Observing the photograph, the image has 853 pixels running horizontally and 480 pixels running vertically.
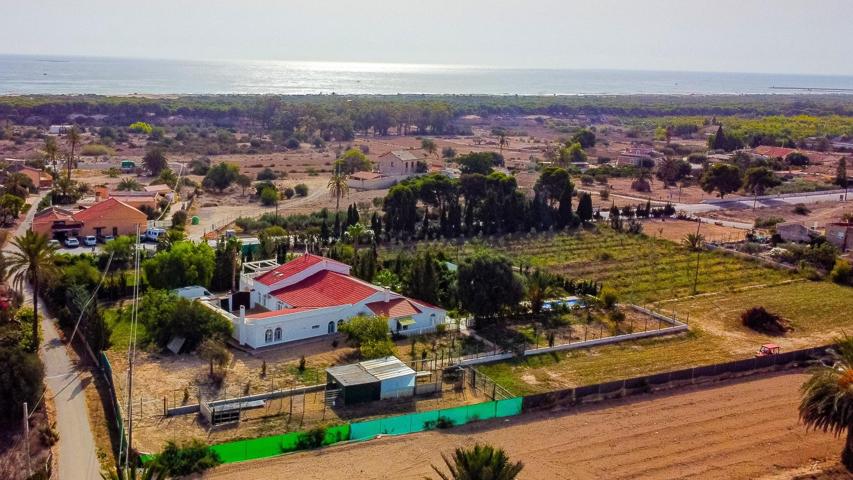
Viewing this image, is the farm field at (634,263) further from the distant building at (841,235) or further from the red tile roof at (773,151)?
the red tile roof at (773,151)

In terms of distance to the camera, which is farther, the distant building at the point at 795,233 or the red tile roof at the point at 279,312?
the distant building at the point at 795,233

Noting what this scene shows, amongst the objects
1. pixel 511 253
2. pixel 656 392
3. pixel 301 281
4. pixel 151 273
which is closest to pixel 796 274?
pixel 511 253

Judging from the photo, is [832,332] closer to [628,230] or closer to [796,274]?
[796,274]

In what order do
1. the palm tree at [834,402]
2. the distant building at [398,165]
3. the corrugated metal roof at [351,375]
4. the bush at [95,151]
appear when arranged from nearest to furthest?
the palm tree at [834,402], the corrugated metal roof at [351,375], the distant building at [398,165], the bush at [95,151]

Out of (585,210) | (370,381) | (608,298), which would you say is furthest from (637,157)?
(370,381)

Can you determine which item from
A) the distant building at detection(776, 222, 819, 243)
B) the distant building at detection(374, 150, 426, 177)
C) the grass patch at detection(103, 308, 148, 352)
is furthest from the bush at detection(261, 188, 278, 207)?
the distant building at detection(776, 222, 819, 243)

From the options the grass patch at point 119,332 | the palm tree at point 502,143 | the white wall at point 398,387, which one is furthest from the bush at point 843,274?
the palm tree at point 502,143

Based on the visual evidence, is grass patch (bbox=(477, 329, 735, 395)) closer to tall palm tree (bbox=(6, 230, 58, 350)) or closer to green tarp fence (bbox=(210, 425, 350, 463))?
green tarp fence (bbox=(210, 425, 350, 463))

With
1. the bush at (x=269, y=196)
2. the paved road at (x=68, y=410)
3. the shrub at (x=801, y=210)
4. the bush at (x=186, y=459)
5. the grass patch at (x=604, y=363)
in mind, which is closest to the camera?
the bush at (x=186, y=459)
